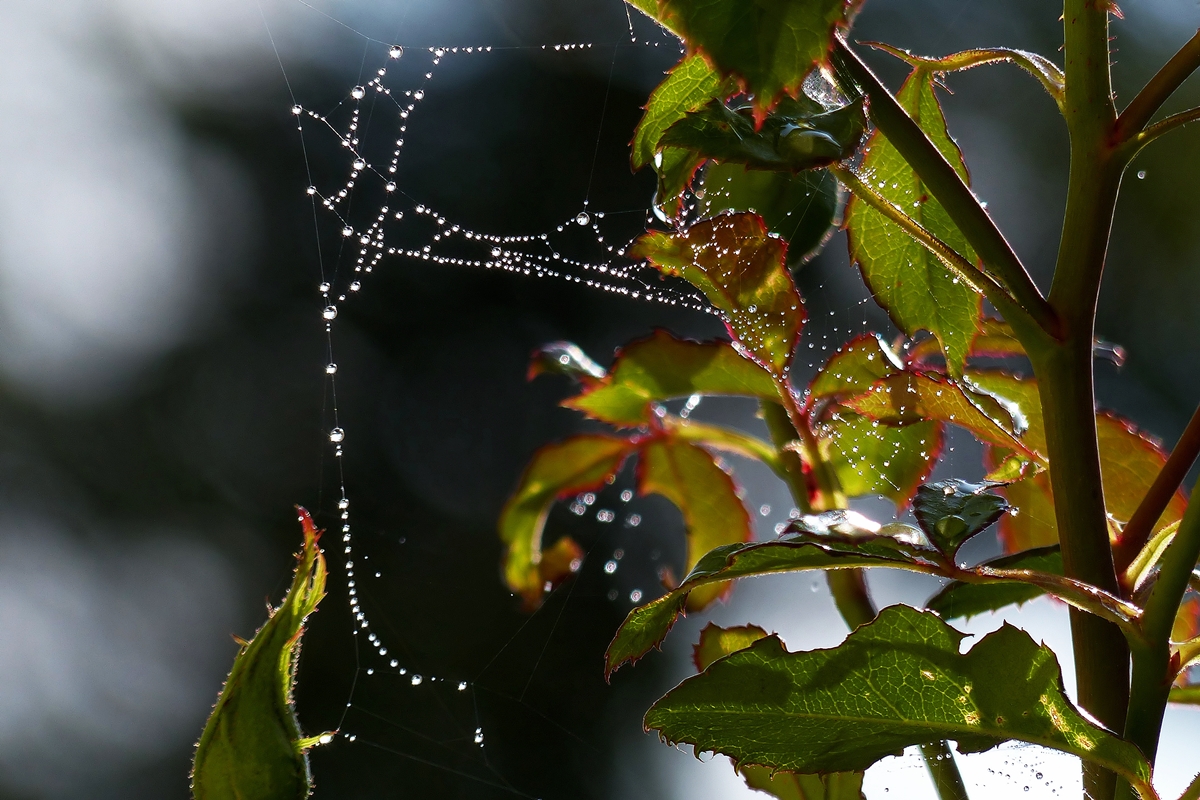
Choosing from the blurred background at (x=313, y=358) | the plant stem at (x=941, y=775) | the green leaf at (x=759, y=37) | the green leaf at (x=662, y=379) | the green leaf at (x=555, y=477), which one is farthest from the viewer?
the blurred background at (x=313, y=358)

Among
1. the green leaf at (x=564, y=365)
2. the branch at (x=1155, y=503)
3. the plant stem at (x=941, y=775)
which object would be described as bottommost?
the plant stem at (x=941, y=775)

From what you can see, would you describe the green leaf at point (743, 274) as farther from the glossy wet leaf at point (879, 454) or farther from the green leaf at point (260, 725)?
the green leaf at point (260, 725)

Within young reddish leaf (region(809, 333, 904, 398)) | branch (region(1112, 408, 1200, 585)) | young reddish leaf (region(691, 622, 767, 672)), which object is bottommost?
young reddish leaf (region(691, 622, 767, 672))

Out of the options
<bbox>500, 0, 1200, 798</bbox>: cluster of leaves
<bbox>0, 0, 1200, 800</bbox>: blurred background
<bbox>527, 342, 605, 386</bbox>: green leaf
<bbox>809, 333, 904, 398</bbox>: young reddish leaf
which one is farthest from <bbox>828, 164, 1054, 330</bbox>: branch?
<bbox>0, 0, 1200, 800</bbox>: blurred background

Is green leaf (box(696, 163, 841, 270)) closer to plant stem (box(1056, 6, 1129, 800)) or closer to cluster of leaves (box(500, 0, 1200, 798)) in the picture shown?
cluster of leaves (box(500, 0, 1200, 798))

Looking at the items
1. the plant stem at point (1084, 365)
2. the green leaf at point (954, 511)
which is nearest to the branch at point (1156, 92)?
the plant stem at point (1084, 365)

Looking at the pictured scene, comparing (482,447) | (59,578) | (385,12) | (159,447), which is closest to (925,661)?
(385,12)

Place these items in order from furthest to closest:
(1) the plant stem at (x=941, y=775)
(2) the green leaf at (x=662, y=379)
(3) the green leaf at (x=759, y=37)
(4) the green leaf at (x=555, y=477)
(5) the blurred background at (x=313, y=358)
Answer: (5) the blurred background at (x=313, y=358)
(4) the green leaf at (x=555, y=477)
(2) the green leaf at (x=662, y=379)
(1) the plant stem at (x=941, y=775)
(3) the green leaf at (x=759, y=37)
